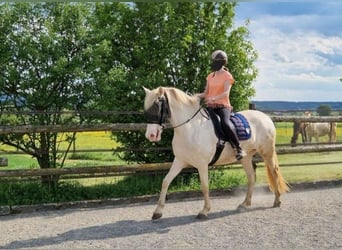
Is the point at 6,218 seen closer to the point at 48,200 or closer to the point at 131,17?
the point at 48,200

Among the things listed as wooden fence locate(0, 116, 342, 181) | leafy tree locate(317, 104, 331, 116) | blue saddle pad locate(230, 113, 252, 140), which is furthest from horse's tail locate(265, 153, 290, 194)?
leafy tree locate(317, 104, 331, 116)

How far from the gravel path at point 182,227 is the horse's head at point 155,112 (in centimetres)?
121

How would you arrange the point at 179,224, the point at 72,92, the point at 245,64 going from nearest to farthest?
the point at 179,224 → the point at 72,92 → the point at 245,64

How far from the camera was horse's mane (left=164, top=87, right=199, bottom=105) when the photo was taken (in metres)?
6.36

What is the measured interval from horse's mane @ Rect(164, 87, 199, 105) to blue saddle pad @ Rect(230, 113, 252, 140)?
633mm

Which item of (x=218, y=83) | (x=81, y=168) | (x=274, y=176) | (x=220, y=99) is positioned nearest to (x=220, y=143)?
(x=220, y=99)

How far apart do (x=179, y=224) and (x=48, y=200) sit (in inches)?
98.1

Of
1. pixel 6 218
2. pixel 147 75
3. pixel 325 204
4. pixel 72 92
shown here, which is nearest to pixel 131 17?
pixel 147 75

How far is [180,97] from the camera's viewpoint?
6.44 meters

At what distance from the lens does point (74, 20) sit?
776 cm

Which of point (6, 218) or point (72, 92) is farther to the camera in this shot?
point (72, 92)

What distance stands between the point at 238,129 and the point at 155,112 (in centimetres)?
146

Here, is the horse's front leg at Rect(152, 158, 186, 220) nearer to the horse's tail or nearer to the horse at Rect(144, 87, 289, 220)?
the horse at Rect(144, 87, 289, 220)

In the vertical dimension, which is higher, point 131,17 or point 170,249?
point 131,17
